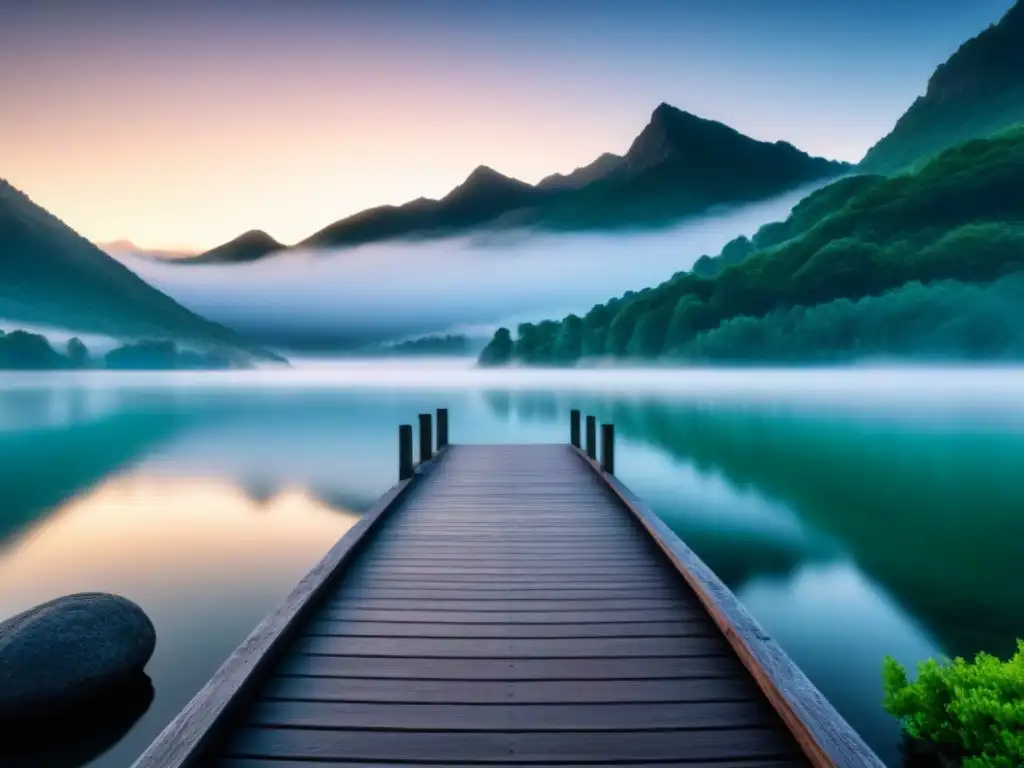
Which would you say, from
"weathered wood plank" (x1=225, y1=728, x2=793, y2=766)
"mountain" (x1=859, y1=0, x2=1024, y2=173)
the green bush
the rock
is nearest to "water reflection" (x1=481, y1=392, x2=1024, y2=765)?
the green bush

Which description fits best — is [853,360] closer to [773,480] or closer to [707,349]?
[707,349]

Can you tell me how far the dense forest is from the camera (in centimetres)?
10119

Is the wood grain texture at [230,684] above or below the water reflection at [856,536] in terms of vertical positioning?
above

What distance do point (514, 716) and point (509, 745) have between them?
22 cm

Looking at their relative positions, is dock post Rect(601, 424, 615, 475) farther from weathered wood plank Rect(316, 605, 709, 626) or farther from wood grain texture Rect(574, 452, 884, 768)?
weathered wood plank Rect(316, 605, 709, 626)

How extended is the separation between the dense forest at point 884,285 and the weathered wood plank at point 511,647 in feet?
376

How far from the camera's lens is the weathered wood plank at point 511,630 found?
4.05m

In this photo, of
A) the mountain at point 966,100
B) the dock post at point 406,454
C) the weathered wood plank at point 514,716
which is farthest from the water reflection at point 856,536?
the mountain at point 966,100

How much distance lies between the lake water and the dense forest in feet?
280

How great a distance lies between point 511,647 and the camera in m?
A: 3.90

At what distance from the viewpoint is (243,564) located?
9641 millimetres

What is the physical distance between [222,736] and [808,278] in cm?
11916

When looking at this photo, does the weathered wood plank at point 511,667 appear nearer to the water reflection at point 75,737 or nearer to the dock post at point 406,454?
the water reflection at point 75,737

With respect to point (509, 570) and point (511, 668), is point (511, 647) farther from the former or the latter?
point (509, 570)
